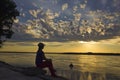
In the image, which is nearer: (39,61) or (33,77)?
(33,77)

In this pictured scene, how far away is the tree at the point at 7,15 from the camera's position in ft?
151

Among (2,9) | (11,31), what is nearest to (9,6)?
(2,9)

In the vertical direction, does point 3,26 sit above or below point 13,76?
above

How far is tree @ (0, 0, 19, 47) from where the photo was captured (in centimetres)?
4594

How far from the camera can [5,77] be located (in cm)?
1805

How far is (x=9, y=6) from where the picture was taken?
4659 cm

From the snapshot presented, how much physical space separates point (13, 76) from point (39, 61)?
264 cm

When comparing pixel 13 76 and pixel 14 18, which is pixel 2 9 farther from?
pixel 13 76

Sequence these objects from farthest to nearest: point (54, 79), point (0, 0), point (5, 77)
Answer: point (0, 0) < point (54, 79) < point (5, 77)

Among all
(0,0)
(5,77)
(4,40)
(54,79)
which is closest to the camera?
(5,77)

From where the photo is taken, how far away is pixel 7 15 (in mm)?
46938

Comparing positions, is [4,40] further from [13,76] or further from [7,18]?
[13,76]

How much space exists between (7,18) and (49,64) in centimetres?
2842

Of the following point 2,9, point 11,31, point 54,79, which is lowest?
point 54,79
